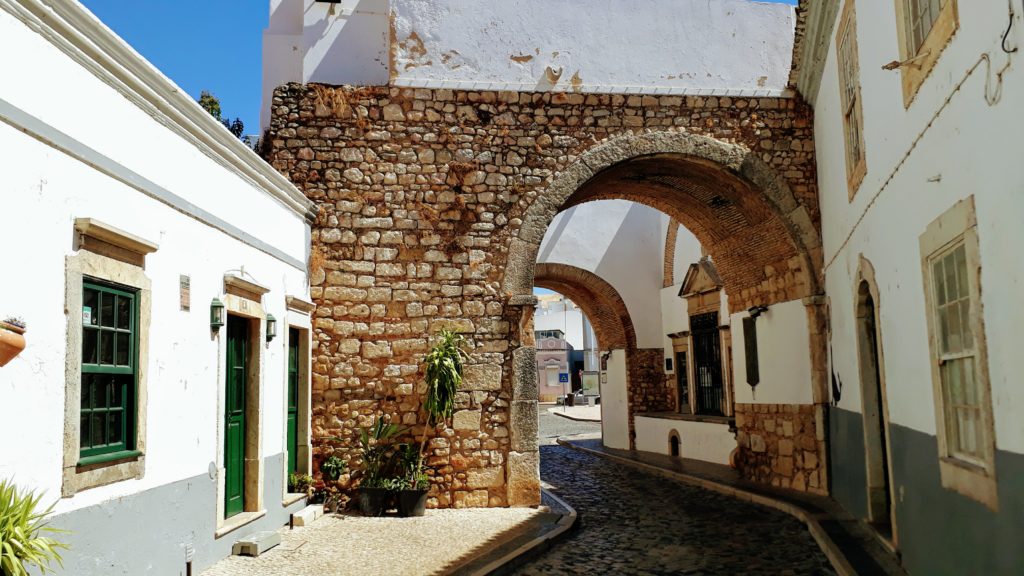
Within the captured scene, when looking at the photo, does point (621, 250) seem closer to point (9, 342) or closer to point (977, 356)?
point (977, 356)

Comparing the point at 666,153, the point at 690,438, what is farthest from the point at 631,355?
the point at 666,153

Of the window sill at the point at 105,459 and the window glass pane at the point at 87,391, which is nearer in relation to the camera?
the window sill at the point at 105,459

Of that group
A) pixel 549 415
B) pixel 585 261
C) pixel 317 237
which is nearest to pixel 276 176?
pixel 317 237

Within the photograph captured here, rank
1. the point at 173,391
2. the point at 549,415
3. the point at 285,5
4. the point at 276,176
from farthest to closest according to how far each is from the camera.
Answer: the point at 549,415 < the point at 285,5 < the point at 276,176 < the point at 173,391

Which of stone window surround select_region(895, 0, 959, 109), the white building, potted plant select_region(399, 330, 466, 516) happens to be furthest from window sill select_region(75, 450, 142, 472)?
stone window surround select_region(895, 0, 959, 109)

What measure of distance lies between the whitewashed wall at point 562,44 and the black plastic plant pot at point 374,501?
4571 millimetres

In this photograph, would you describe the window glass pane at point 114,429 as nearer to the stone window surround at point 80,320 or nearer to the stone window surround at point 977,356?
the stone window surround at point 80,320

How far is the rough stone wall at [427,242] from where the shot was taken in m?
9.36

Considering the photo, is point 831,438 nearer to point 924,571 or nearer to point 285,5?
point 924,571

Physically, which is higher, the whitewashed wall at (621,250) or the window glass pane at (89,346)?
the whitewashed wall at (621,250)

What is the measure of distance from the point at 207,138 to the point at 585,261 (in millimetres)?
11945

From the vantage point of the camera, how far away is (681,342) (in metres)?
16.9

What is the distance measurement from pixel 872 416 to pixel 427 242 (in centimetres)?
494

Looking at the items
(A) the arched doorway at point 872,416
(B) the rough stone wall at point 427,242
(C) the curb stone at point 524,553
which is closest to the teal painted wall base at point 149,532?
(C) the curb stone at point 524,553
